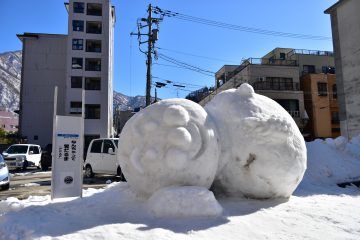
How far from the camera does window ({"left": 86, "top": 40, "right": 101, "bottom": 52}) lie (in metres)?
38.3

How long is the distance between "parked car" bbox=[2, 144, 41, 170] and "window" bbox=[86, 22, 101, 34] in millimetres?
19699

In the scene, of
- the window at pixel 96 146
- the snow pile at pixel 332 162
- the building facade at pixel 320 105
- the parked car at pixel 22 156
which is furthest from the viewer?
the building facade at pixel 320 105

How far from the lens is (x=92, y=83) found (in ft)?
124

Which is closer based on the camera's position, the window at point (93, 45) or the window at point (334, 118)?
the window at point (334, 118)

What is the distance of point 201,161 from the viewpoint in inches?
219

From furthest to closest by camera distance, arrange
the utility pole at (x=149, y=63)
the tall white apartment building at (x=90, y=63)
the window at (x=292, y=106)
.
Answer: the tall white apartment building at (x=90, y=63), the window at (x=292, y=106), the utility pole at (x=149, y=63)

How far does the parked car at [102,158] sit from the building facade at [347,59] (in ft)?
61.1

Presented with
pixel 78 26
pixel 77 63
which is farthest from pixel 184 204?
pixel 78 26

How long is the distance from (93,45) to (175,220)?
121 feet

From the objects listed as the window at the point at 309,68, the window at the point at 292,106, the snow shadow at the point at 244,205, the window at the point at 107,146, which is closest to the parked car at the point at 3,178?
the window at the point at 107,146

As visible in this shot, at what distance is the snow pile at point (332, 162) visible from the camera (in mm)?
9445

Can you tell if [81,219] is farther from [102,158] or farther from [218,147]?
[102,158]

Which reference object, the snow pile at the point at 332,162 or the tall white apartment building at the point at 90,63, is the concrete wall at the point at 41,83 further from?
the snow pile at the point at 332,162

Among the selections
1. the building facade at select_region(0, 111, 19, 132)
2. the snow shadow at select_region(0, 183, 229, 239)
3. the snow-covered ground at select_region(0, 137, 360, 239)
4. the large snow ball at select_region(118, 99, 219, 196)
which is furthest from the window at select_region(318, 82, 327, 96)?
the building facade at select_region(0, 111, 19, 132)
